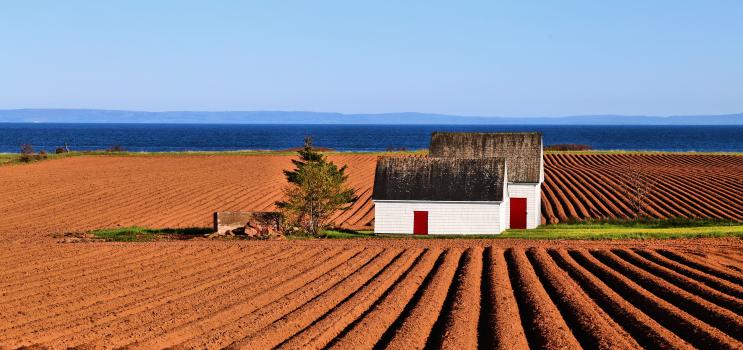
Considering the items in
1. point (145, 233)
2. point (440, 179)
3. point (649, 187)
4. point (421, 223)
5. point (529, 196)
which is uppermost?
point (440, 179)

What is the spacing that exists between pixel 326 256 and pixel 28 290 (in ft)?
30.3

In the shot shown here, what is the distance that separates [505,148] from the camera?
44.7 metres

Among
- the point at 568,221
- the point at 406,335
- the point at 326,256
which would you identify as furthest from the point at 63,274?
the point at 568,221

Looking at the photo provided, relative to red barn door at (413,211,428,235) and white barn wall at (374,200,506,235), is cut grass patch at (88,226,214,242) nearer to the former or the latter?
white barn wall at (374,200,506,235)

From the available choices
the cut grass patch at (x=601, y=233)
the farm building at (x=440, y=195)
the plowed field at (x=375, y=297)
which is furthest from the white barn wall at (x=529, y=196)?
the plowed field at (x=375, y=297)

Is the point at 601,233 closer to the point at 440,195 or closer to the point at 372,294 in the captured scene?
the point at 440,195

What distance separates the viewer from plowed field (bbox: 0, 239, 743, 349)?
50.6ft

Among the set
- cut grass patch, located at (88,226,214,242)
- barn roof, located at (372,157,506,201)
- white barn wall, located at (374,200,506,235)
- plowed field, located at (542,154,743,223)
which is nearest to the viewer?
cut grass patch, located at (88,226,214,242)

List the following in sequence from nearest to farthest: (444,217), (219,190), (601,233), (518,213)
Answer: (601,233) < (444,217) < (518,213) < (219,190)

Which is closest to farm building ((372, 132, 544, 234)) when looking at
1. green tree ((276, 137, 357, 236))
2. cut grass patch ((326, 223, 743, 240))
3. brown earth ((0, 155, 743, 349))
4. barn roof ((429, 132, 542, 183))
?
cut grass patch ((326, 223, 743, 240))

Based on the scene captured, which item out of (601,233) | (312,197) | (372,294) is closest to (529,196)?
(601,233)

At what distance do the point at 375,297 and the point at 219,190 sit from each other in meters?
37.3

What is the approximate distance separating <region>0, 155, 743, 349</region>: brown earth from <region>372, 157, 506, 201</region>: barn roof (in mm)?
5183

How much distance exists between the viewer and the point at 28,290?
68.4ft
